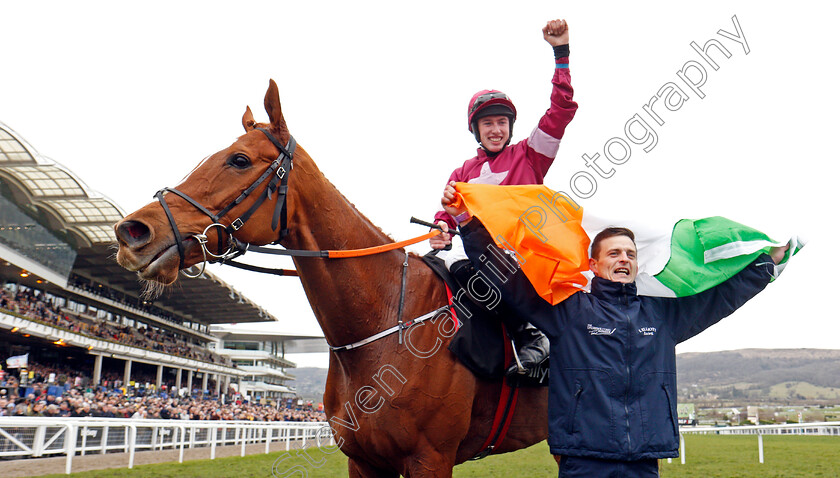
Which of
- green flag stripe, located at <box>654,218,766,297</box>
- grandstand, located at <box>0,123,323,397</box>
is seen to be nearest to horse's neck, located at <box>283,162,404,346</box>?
green flag stripe, located at <box>654,218,766,297</box>

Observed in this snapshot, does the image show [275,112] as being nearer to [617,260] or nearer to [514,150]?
[514,150]

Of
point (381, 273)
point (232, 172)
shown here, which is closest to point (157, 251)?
point (232, 172)

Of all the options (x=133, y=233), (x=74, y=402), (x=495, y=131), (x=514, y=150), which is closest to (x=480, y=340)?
(x=514, y=150)

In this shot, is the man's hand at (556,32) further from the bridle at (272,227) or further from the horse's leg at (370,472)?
the horse's leg at (370,472)

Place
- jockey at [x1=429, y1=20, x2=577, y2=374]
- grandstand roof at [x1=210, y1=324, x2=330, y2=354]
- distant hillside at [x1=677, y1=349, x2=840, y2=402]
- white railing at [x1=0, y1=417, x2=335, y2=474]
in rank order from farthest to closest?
1. distant hillside at [x1=677, y1=349, x2=840, y2=402]
2. grandstand roof at [x1=210, y1=324, x2=330, y2=354]
3. white railing at [x1=0, y1=417, x2=335, y2=474]
4. jockey at [x1=429, y1=20, x2=577, y2=374]

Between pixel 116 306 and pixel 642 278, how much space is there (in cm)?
3448

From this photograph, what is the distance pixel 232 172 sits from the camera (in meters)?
2.53

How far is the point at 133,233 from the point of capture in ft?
7.41

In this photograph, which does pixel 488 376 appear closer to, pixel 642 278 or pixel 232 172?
pixel 642 278

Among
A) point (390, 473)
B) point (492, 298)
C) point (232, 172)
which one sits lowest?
point (390, 473)

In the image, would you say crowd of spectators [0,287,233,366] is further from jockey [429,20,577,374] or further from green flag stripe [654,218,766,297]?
green flag stripe [654,218,766,297]

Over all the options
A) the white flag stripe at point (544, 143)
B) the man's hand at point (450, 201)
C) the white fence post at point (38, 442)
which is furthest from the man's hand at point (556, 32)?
the white fence post at point (38, 442)

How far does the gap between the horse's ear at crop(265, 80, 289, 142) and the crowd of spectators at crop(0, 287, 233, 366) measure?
23.1m

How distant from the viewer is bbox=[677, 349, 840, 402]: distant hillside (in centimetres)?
10944
